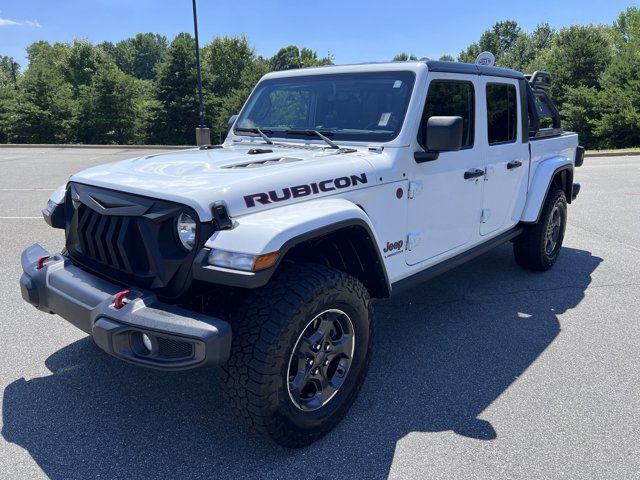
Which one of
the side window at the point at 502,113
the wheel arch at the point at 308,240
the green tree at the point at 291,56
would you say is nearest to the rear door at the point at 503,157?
the side window at the point at 502,113

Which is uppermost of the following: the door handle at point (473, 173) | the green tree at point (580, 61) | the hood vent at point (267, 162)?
the green tree at point (580, 61)

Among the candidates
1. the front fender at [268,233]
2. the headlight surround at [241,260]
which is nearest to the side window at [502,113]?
the front fender at [268,233]

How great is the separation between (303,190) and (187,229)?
2.10 feet

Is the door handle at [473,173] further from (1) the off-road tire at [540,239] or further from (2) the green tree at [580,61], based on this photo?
(2) the green tree at [580,61]

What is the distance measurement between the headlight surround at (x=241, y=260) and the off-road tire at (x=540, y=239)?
3.61m

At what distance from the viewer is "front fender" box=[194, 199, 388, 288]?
86.5 inches

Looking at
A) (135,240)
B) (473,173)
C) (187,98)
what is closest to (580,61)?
(187,98)

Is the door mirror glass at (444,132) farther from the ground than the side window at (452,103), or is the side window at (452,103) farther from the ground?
the side window at (452,103)

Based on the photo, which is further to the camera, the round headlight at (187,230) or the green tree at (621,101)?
the green tree at (621,101)

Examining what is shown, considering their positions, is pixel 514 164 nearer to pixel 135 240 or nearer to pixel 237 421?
pixel 237 421

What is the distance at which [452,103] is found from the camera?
3688 mm

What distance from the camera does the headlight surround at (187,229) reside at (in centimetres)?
237

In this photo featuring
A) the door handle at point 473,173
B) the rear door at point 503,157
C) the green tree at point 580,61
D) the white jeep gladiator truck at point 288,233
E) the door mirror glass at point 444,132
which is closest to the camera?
the white jeep gladiator truck at point 288,233

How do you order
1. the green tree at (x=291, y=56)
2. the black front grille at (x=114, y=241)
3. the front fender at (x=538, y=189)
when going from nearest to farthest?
the black front grille at (x=114, y=241) → the front fender at (x=538, y=189) → the green tree at (x=291, y=56)
